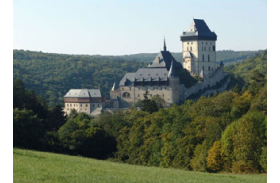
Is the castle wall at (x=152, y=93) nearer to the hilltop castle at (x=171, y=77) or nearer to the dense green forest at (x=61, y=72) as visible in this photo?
the hilltop castle at (x=171, y=77)

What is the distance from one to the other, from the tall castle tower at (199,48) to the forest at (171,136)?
57.7 meters

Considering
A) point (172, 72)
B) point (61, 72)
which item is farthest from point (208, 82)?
point (61, 72)

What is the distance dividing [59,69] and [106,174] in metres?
139

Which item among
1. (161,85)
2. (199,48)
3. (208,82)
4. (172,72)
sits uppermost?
(199,48)

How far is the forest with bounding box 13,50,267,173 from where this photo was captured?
103ft

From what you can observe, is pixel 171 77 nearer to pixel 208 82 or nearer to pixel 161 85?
pixel 161 85

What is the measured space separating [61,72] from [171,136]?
11299cm

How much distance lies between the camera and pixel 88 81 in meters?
148

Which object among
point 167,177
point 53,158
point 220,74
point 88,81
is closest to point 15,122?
point 53,158

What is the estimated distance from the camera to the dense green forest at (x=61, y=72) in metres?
128

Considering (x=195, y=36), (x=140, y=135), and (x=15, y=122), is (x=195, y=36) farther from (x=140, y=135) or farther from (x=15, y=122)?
(x=15, y=122)

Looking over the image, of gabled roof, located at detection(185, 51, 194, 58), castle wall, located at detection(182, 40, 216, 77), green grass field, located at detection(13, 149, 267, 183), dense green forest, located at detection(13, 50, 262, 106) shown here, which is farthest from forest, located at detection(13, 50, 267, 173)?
dense green forest, located at detection(13, 50, 262, 106)

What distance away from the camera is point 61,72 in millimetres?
151750
